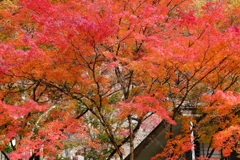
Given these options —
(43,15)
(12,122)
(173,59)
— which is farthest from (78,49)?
(12,122)

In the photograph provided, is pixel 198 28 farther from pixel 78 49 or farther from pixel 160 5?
pixel 78 49

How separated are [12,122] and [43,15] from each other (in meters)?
3.13

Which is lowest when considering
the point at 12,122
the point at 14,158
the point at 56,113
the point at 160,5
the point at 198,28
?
the point at 14,158

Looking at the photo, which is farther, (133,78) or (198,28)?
(133,78)

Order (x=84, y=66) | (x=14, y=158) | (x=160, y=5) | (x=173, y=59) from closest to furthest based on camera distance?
(x=14, y=158) < (x=173, y=59) < (x=84, y=66) < (x=160, y=5)

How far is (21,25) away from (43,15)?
2.58m

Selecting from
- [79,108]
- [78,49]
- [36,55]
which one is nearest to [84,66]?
[78,49]

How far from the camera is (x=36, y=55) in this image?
309 inches

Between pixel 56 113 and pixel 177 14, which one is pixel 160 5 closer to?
pixel 177 14

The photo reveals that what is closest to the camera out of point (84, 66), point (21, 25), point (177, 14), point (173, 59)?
point (173, 59)

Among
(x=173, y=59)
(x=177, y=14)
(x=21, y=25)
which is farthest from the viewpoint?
(x=177, y=14)

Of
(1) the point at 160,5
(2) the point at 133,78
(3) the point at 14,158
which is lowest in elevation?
(3) the point at 14,158

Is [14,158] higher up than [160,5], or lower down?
lower down

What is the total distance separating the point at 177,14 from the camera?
11336 mm
